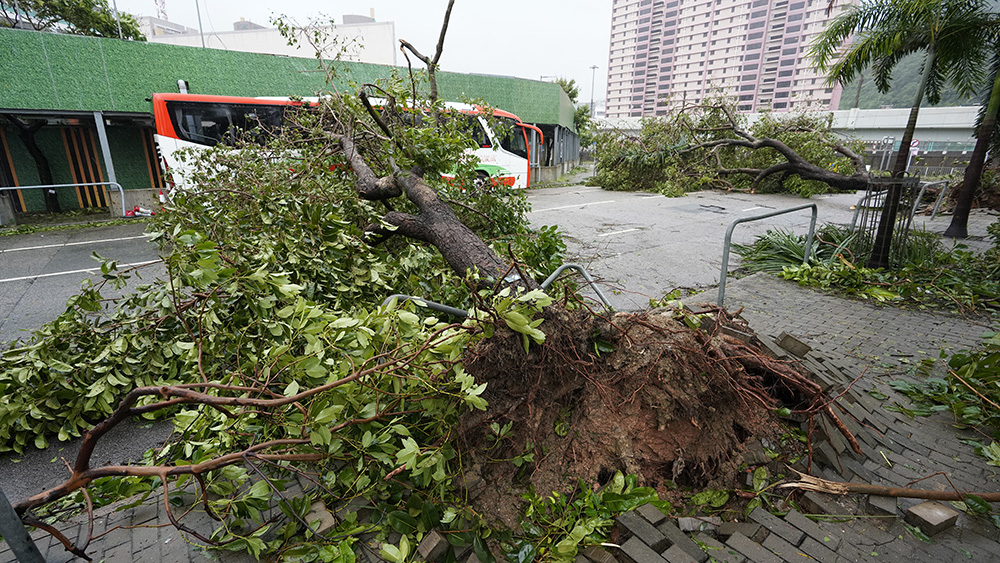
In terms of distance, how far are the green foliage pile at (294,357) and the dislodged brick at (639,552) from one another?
22.6 inches

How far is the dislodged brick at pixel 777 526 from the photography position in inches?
78.7

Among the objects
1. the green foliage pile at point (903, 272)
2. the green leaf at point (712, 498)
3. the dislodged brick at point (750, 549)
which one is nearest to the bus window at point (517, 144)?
the green foliage pile at point (903, 272)

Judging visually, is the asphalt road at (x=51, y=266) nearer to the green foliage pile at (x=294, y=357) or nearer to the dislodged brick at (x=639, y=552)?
the green foliage pile at (x=294, y=357)

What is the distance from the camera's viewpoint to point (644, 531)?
1896 mm

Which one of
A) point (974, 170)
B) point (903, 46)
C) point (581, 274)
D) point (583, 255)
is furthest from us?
point (974, 170)

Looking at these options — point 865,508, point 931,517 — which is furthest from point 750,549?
point 931,517

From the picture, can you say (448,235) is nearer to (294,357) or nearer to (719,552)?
(294,357)

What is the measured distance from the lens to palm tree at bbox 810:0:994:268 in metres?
6.41

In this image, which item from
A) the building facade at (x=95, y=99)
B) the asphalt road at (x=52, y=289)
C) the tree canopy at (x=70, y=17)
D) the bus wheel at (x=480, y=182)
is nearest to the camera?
the asphalt road at (x=52, y=289)

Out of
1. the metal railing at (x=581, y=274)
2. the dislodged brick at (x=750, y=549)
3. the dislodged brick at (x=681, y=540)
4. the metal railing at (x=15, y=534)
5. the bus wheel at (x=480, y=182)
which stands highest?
the bus wheel at (x=480, y=182)

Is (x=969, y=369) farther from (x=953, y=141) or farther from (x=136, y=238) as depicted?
(x=953, y=141)

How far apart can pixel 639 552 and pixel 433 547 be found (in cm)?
82

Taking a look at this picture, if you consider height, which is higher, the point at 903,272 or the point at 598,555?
the point at 903,272

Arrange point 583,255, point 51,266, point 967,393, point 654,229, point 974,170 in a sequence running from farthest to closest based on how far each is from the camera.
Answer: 1. point 654,229
2. point 974,170
3. point 583,255
4. point 51,266
5. point 967,393
